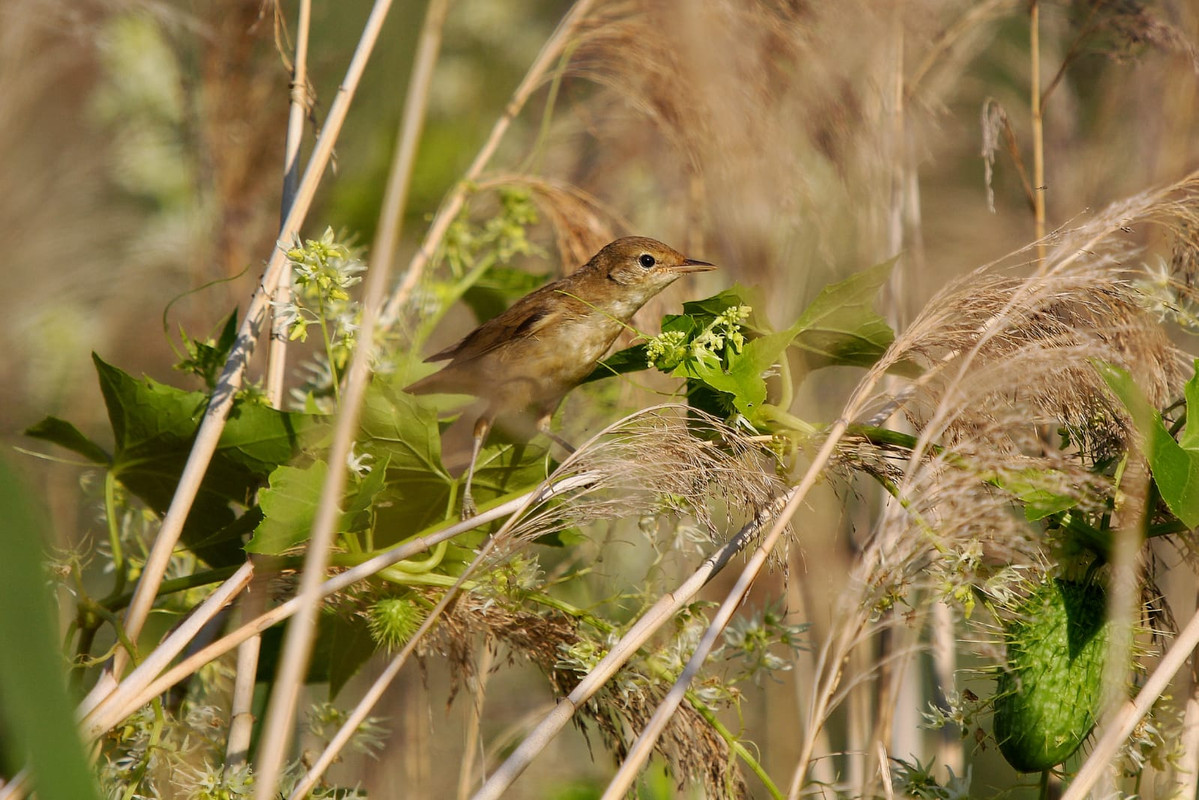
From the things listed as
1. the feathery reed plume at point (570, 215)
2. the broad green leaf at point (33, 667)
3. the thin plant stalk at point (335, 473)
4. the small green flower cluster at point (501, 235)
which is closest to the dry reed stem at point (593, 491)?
the thin plant stalk at point (335, 473)

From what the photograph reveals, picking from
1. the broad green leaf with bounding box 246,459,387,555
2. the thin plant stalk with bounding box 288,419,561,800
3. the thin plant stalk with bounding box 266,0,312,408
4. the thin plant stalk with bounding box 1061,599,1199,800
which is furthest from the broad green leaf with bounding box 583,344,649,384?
the thin plant stalk with bounding box 1061,599,1199,800

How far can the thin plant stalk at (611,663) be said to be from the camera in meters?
1.13

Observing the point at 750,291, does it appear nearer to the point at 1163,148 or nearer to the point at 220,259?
the point at 1163,148

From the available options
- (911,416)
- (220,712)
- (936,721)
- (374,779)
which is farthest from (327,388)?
A: (374,779)

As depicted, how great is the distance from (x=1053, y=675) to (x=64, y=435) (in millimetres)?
1408

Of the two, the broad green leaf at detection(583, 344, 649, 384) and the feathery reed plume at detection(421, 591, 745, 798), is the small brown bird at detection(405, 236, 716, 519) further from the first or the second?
the feathery reed plume at detection(421, 591, 745, 798)

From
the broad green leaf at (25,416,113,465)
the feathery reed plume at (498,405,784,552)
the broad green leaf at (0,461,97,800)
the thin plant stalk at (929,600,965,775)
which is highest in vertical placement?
the feathery reed plume at (498,405,784,552)

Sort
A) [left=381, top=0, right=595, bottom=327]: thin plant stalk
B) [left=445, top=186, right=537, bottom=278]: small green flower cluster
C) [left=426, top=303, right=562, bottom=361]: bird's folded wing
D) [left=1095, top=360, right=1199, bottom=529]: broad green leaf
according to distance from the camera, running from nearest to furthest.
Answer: [left=1095, top=360, right=1199, bottom=529]: broad green leaf < [left=381, top=0, right=595, bottom=327]: thin plant stalk < [left=445, top=186, right=537, bottom=278]: small green flower cluster < [left=426, top=303, right=562, bottom=361]: bird's folded wing

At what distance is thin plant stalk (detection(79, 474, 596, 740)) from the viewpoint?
1206 millimetres

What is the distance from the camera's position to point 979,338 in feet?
4.06

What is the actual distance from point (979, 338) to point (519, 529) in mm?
652

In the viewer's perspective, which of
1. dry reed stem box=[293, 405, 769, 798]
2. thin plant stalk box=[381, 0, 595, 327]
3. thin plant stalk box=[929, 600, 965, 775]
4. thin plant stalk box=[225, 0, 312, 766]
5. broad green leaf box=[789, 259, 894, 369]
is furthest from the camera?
thin plant stalk box=[381, 0, 595, 327]

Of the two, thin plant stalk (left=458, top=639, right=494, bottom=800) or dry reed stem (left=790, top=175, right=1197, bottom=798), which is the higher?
dry reed stem (left=790, top=175, right=1197, bottom=798)

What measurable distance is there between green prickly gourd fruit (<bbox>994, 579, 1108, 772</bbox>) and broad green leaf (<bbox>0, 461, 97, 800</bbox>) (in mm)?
1019
